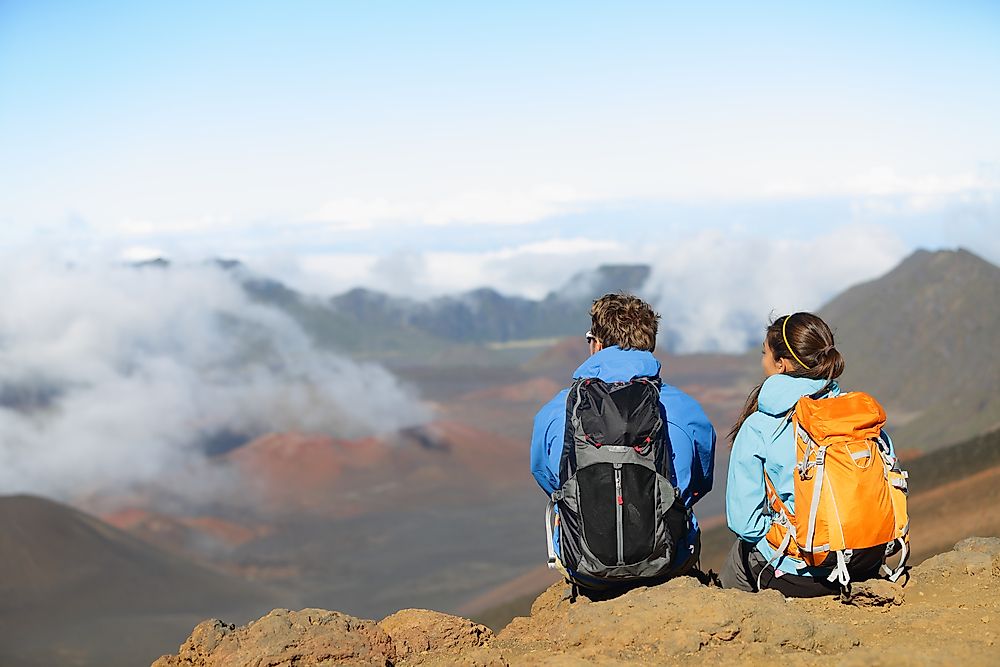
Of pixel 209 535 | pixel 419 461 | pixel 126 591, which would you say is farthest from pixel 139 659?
pixel 419 461

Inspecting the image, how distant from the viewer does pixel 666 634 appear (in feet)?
15.8

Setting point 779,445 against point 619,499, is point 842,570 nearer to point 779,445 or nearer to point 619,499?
point 779,445

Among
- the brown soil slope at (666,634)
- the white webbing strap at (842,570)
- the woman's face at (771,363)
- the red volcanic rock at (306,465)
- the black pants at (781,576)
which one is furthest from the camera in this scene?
the red volcanic rock at (306,465)

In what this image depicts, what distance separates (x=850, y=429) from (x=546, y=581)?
41161 millimetres

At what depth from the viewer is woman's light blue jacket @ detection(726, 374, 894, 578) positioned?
16.8 feet

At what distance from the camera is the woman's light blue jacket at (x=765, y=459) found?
512cm

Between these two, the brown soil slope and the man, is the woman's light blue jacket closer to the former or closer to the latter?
the man

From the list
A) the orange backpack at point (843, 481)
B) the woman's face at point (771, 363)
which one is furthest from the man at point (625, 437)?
the orange backpack at point (843, 481)

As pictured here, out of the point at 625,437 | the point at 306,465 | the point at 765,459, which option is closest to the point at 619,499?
the point at 625,437

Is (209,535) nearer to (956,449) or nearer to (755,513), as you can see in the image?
(956,449)

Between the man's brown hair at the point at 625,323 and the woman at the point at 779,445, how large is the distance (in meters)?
0.62

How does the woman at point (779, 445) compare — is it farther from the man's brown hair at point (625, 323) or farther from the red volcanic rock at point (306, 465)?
the red volcanic rock at point (306, 465)

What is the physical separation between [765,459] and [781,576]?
0.75 meters

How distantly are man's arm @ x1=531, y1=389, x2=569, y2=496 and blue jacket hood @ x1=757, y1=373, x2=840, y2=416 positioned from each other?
106cm
